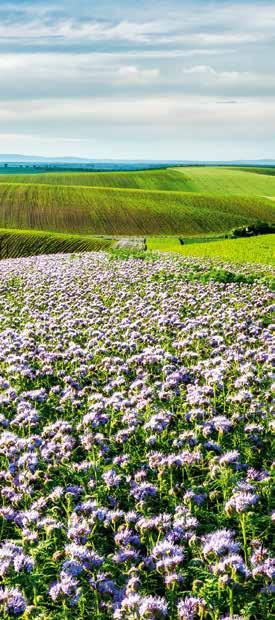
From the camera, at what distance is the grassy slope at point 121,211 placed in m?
81.9

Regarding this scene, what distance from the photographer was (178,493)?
5664mm

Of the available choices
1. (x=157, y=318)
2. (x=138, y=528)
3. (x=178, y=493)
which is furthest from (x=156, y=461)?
(x=157, y=318)

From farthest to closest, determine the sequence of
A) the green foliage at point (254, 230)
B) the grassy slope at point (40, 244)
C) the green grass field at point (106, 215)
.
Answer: the green foliage at point (254, 230), the green grass field at point (106, 215), the grassy slope at point (40, 244)

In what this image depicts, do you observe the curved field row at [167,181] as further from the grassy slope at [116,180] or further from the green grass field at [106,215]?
the green grass field at [106,215]

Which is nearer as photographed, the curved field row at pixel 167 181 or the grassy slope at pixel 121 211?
the grassy slope at pixel 121 211

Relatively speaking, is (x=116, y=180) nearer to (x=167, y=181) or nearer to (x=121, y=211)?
(x=167, y=181)

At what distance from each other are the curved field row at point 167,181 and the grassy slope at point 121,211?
3175cm

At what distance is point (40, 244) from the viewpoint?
54.2 meters

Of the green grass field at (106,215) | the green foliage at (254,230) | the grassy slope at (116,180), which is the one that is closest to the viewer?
the green grass field at (106,215)

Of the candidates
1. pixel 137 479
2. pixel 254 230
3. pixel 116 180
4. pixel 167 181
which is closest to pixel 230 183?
pixel 167 181

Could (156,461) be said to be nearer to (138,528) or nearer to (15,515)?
(138,528)

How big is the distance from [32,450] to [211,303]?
30.6 feet

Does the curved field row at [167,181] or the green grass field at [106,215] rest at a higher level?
the curved field row at [167,181]

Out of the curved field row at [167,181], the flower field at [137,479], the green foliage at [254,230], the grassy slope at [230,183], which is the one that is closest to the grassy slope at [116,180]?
the curved field row at [167,181]
